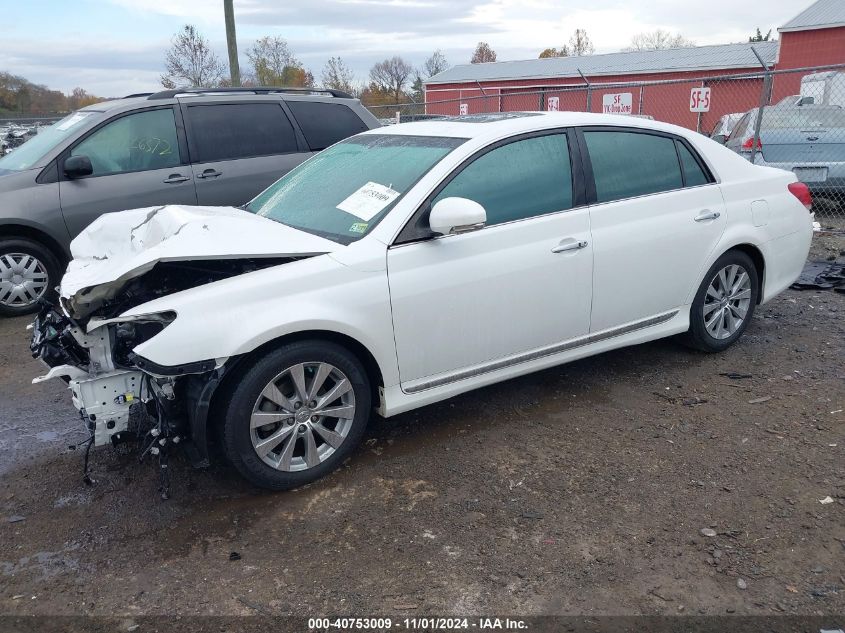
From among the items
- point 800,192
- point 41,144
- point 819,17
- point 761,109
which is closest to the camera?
point 800,192

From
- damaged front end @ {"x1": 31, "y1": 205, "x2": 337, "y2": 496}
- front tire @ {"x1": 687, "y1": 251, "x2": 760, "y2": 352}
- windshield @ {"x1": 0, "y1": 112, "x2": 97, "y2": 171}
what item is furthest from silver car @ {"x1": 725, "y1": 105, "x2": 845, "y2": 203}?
damaged front end @ {"x1": 31, "y1": 205, "x2": 337, "y2": 496}

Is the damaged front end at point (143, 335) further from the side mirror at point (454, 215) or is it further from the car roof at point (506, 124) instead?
the car roof at point (506, 124)

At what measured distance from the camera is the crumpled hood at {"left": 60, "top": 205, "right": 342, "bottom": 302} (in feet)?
10.3

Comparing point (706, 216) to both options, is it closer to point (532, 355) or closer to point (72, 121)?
point (532, 355)

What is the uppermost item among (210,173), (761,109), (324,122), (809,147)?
(324,122)

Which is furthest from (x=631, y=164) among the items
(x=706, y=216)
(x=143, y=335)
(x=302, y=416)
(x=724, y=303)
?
(x=143, y=335)

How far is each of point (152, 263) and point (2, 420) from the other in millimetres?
2119

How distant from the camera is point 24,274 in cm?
621

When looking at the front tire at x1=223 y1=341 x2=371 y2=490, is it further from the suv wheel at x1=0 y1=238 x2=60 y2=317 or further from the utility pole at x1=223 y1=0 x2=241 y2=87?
the utility pole at x1=223 y1=0 x2=241 y2=87

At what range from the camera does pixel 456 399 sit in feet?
14.6

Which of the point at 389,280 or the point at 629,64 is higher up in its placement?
the point at 629,64

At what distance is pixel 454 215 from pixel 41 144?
501cm

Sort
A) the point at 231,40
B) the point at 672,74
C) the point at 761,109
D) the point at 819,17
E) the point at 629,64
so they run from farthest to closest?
the point at 629,64 → the point at 672,74 → the point at 819,17 → the point at 231,40 → the point at 761,109

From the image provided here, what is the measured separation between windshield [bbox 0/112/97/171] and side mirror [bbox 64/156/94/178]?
358mm
